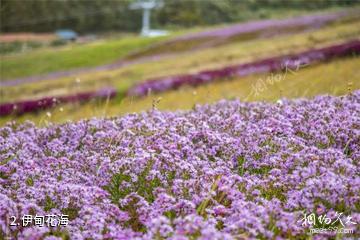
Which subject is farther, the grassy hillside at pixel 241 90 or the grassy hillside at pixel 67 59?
the grassy hillside at pixel 67 59

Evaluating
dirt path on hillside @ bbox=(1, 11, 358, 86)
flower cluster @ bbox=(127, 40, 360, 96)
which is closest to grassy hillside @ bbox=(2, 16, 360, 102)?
dirt path on hillside @ bbox=(1, 11, 358, 86)

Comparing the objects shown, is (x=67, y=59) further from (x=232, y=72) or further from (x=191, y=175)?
(x=191, y=175)

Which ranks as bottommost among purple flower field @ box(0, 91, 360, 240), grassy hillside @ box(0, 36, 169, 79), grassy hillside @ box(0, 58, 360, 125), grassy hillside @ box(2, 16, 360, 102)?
grassy hillside @ box(0, 36, 169, 79)

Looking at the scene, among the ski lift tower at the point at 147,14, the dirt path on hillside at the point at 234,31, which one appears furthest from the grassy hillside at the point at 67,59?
the ski lift tower at the point at 147,14

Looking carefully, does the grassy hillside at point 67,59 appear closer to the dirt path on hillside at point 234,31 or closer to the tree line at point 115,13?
the dirt path on hillside at point 234,31

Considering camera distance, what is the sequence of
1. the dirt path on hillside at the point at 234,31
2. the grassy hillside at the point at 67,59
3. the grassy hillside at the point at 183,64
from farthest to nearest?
the grassy hillside at the point at 67,59 → the dirt path on hillside at the point at 234,31 → the grassy hillside at the point at 183,64

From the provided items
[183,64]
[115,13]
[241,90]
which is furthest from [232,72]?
[115,13]

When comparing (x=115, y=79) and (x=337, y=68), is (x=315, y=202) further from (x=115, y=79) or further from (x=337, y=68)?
(x=115, y=79)

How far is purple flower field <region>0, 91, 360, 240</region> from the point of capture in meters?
4.63

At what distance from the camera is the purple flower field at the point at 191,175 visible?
A: 15.2 feet

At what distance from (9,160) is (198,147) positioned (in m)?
2.35

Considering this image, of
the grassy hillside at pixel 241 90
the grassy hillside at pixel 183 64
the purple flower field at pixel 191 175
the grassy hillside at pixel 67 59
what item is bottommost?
the grassy hillside at pixel 67 59

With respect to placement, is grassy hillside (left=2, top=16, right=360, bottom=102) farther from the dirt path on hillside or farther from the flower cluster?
the flower cluster

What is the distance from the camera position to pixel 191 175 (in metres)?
5.71
